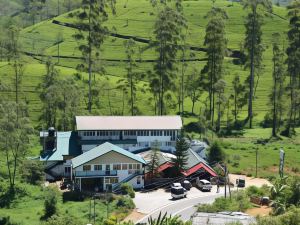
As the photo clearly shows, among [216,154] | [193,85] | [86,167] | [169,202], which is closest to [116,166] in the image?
[86,167]

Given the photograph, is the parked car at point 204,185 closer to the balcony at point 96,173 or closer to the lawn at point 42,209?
the balcony at point 96,173

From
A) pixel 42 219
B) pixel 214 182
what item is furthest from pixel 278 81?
pixel 42 219

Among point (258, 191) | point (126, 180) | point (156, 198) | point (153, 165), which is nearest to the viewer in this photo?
point (258, 191)

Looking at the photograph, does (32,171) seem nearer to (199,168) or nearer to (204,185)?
(199,168)

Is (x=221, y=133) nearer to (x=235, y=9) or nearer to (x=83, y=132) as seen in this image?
(x=83, y=132)

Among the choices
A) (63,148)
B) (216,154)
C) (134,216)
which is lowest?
(134,216)
